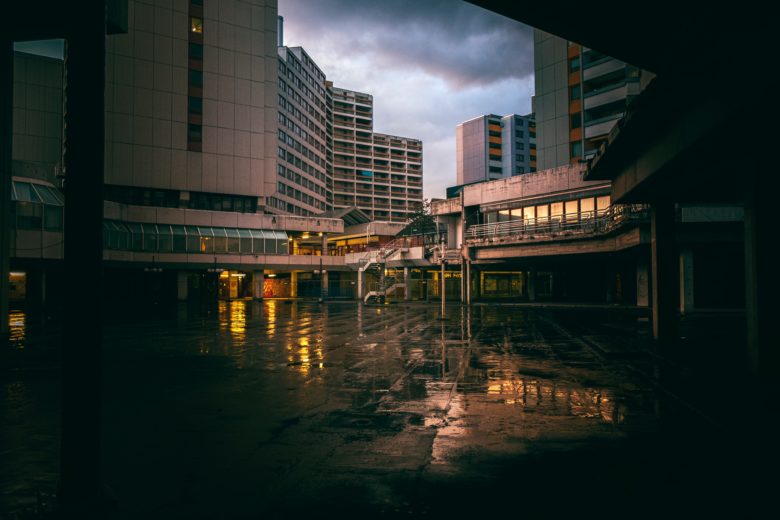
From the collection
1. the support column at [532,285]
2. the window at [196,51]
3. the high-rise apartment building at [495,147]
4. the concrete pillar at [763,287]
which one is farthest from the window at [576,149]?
the high-rise apartment building at [495,147]

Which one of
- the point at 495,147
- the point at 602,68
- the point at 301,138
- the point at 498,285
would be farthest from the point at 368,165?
the point at 602,68

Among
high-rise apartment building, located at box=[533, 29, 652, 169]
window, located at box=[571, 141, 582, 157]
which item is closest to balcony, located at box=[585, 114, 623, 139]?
high-rise apartment building, located at box=[533, 29, 652, 169]

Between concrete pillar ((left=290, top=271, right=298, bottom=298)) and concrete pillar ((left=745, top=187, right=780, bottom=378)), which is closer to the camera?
concrete pillar ((left=745, top=187, right=780, bottom=378))

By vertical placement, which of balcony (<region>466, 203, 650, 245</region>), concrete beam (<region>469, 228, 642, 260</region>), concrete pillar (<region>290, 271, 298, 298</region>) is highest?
balcony (<region>466, 203, 650, 245</region>)

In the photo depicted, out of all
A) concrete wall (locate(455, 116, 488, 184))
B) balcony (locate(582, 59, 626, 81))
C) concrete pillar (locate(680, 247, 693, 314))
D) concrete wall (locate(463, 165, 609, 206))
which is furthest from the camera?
concrete wall (locate(455, 116, 488, 184))

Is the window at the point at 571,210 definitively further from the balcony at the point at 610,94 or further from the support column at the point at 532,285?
the balcony at the point at 610,94

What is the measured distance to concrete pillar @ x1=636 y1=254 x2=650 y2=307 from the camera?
123ft

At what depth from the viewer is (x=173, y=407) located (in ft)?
31.0

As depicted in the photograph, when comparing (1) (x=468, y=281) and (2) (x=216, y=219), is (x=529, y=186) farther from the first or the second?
(2) (x=216, y=219)

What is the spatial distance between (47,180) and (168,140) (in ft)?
77.2

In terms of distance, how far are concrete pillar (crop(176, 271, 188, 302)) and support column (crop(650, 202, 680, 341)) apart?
58.9 metres

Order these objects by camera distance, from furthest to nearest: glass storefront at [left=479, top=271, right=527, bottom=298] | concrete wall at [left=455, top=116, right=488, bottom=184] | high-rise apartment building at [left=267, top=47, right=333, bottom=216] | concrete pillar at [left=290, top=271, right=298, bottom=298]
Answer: concrete wall at [left=455, top=116, right=488, bottom=184], high-rise apartment building at [left=267, top=47, right=333, bottom=216], concrete pillar at [left=290, top=271, right=298, bottom=298], glass storefront at [left=479, top=271, right=527, bottom=298]

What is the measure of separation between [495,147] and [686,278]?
332ft

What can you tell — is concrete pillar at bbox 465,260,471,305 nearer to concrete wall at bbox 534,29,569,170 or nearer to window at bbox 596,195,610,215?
window at bbox 596,195,610,215
